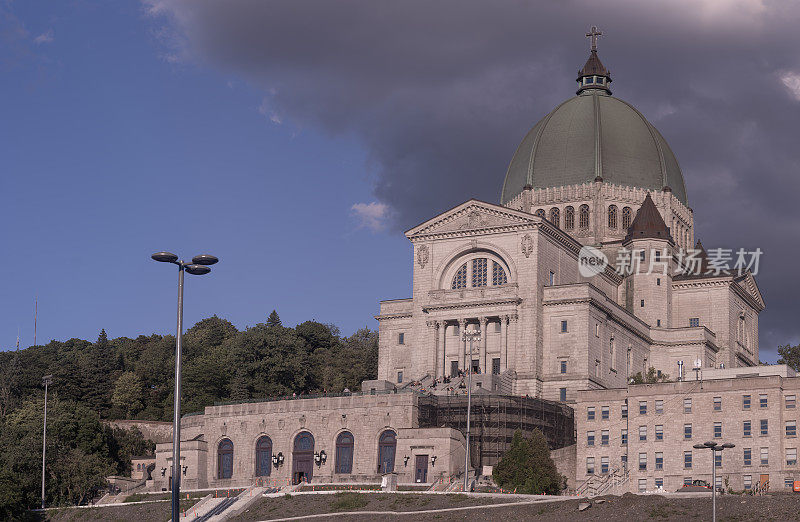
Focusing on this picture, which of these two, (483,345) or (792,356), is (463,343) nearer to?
(483,345)

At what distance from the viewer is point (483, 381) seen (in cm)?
11212

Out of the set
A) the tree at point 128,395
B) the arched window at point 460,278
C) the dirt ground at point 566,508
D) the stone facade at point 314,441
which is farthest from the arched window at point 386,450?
the tree at point 128,395

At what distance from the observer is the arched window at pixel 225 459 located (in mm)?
109750

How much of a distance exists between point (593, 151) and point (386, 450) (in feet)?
163

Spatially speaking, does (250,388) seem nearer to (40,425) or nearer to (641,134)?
(40,425)

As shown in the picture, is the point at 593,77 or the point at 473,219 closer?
the point at 473,219

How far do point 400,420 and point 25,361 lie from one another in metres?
71.6

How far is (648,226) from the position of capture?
445 ft

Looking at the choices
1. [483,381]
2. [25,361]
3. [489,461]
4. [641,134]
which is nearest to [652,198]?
[641,134]

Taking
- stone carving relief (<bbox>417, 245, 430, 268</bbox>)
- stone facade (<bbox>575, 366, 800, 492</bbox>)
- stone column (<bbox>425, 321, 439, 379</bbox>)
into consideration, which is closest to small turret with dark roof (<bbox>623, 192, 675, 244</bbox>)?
stone carving relief (<bbox>417, 245, 430, 268</bbox>)

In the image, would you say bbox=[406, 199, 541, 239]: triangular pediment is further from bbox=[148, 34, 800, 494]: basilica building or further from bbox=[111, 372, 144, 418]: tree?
bbox=[111, 372, 144, 418]: tree

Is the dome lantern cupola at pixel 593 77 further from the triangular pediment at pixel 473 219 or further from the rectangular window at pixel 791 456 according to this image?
the rectangular window at pixel 791 456

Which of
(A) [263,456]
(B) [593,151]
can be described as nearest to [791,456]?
(A) [263,456]

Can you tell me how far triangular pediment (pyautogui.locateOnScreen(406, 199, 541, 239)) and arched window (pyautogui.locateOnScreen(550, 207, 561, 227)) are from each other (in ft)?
64.4
